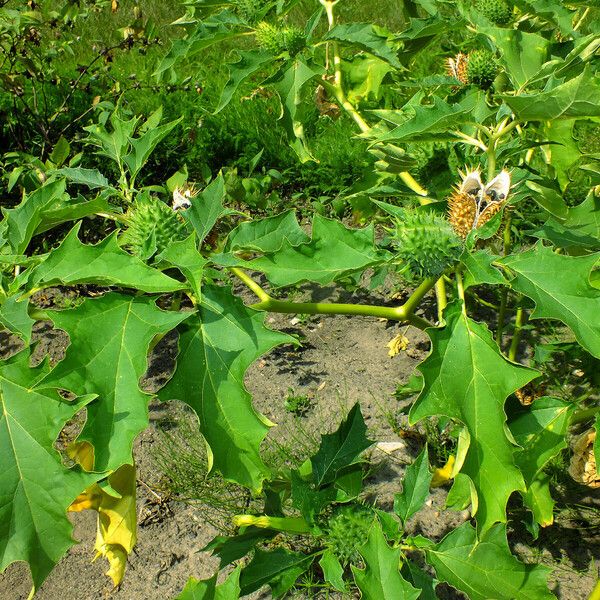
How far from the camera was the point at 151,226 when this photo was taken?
148 cm

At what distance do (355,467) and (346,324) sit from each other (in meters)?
1.26

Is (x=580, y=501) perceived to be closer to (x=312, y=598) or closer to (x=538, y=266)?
(x=312, y=598)

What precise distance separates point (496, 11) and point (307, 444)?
1.55 metres

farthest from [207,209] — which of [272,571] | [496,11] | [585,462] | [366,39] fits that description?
[585,462]

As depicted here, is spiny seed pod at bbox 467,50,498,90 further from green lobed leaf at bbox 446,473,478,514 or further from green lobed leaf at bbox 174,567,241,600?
green lobed leaf at bbox 174,567,241,600

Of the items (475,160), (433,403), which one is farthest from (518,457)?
(475,160)

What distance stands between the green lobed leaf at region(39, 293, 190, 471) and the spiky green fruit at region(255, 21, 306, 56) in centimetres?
102

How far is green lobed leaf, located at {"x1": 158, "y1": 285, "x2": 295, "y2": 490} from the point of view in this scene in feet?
4.04

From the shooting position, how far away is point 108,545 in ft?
5.26

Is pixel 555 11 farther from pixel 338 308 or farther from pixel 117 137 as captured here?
pixel 117 137

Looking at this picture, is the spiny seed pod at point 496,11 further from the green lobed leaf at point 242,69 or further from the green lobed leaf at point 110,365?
the green lobed leaf at point 110,365

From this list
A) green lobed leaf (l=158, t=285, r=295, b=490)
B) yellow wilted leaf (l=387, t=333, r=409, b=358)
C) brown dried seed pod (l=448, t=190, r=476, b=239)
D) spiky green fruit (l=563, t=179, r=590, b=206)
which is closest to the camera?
green lobed leaf (l=158, t=285, r=295, b=490)

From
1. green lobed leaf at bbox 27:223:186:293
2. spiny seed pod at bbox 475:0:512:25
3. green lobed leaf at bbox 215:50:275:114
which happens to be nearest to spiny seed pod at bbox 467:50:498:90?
spiny seed pod at bbox 475:0:512:25

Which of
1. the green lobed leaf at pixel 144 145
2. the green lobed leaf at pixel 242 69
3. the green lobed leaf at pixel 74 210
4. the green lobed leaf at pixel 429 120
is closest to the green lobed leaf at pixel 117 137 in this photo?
the green lobed leaf at pixel 144 145
